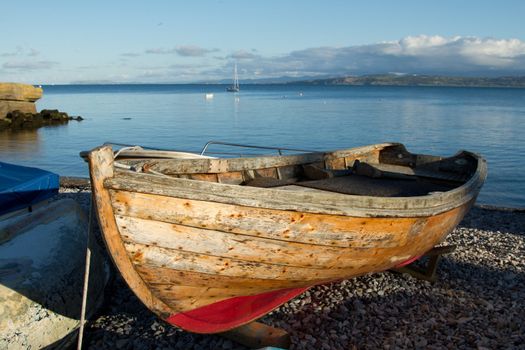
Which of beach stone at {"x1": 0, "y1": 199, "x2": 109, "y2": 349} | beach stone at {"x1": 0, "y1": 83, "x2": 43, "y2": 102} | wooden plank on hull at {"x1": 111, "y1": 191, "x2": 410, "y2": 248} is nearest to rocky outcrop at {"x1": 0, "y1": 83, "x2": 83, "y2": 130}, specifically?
beach stone at {"x1": 0, "y1": 83, "x2": 43, "y2": 102}

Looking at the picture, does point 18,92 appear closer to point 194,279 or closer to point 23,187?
point 23,187

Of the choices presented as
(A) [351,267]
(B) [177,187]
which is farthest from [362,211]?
(B) [177,187]

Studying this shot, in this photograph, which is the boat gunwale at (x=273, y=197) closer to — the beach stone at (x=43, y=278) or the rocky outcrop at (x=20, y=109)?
the beach stone at (x=43, y=278)

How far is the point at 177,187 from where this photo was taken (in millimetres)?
4523

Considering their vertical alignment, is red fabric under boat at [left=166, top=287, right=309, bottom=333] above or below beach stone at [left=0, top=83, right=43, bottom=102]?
below

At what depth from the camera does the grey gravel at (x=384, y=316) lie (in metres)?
5.87

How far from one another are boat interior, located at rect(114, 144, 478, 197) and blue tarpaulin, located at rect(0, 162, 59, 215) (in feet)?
10.9

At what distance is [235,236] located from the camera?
4785mm

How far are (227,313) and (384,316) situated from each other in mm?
2301

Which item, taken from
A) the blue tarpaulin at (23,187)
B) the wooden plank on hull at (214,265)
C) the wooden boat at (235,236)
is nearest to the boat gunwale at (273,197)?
the wooden boat at (235,236)

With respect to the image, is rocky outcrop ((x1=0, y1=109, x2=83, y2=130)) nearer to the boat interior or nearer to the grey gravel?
the boat interior

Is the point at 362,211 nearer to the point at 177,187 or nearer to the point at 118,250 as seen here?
the point at 177,187

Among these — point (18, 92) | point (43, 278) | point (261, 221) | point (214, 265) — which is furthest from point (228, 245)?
point (18, 92)

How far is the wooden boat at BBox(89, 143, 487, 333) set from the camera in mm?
4492
